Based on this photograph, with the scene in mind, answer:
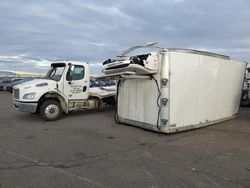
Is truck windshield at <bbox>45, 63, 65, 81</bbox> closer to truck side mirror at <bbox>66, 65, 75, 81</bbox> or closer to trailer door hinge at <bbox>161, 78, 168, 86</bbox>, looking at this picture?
truck side mirror at <bbox>66, 65, 75, 81</bbox>

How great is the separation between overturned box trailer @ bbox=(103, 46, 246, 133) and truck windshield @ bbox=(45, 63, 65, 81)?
2.92m

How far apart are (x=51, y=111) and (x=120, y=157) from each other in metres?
5.84

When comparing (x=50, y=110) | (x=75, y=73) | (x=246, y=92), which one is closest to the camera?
(x=50, y=110)

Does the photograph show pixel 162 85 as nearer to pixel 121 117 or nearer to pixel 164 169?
pixel 121 117

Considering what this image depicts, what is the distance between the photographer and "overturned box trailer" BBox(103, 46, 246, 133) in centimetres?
835

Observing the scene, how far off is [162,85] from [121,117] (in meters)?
2.72

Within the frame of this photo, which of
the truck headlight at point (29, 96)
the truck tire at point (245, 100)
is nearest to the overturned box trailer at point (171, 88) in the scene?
the truck headlight at point (29, 96)

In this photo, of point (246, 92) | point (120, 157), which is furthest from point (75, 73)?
point (246, 92)

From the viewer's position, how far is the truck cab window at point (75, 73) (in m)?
11.9

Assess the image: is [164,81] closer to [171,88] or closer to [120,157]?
[171,88]

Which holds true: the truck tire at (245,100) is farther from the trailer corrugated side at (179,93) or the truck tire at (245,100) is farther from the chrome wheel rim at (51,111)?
the chrome wheel rim at (51,111)

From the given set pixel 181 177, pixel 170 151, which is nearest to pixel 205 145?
pixel 170 151

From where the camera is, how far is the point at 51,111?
37.1ft

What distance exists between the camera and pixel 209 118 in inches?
390
